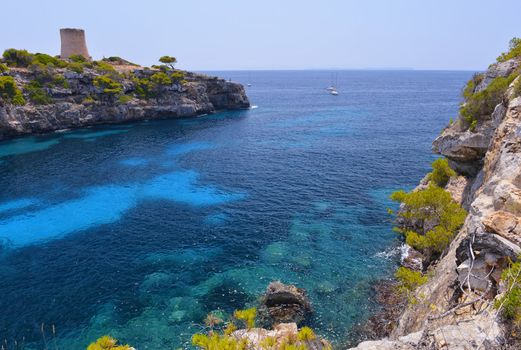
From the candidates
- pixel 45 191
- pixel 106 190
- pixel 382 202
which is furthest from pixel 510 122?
pixel 45 191

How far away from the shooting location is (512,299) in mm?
10547

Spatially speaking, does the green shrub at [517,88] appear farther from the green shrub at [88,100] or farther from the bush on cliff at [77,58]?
the bush on cliff at [77,58]

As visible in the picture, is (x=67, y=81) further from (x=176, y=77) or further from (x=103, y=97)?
(x=176, y=77)

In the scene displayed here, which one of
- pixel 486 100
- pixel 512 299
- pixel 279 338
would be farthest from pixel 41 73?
pixel 512 299

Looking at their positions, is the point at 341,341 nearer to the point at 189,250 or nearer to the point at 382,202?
the point at 189,250

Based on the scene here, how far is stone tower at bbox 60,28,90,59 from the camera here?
11319 cm

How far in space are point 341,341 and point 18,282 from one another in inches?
1074

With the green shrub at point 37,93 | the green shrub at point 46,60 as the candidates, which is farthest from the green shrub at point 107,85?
the green shrub at point 37,93

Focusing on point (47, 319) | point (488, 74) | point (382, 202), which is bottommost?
point (47, 319)

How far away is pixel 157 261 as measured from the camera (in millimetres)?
33719

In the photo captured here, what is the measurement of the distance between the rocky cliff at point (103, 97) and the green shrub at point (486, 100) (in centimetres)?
8971

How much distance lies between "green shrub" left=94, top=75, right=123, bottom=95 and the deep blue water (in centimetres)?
2197

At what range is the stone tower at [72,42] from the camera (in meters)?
113

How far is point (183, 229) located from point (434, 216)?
25.7 m
